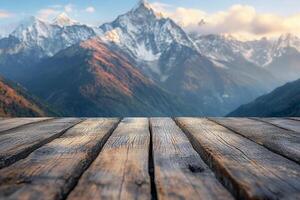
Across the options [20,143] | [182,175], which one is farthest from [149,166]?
[20,143]

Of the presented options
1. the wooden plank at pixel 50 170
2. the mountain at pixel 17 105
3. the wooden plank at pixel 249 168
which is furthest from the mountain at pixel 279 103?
the wooden plank at pixel 50 170

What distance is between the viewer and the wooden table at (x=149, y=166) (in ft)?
7.00

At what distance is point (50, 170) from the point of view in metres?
2.58

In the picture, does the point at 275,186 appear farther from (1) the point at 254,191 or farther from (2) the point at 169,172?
(2) the point at 169,172

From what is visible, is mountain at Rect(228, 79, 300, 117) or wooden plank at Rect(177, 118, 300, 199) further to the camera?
mountain at Rect(228, 79, 300, 117)

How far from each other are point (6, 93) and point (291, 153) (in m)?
182

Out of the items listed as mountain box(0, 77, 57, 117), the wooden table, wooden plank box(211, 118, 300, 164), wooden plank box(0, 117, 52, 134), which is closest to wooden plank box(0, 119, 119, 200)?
the wooden table

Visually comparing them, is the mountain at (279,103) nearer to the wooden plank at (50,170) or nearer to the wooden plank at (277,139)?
the wooden plank at (277,139)

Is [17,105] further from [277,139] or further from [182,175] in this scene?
[182,175]

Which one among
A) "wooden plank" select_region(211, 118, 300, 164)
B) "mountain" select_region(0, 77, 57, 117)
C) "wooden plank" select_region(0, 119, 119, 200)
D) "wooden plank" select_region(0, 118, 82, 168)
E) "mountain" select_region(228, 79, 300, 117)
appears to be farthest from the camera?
"mountain" select_region(0, 77, 57, 117)

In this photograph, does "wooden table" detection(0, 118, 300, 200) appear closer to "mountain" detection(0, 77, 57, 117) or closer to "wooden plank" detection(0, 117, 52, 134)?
"wooden plank" detection(0, 117, 52, 134)

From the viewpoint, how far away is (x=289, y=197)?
206cm

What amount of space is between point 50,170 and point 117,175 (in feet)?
1.38

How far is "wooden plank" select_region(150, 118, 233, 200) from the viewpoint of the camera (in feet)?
6.95
